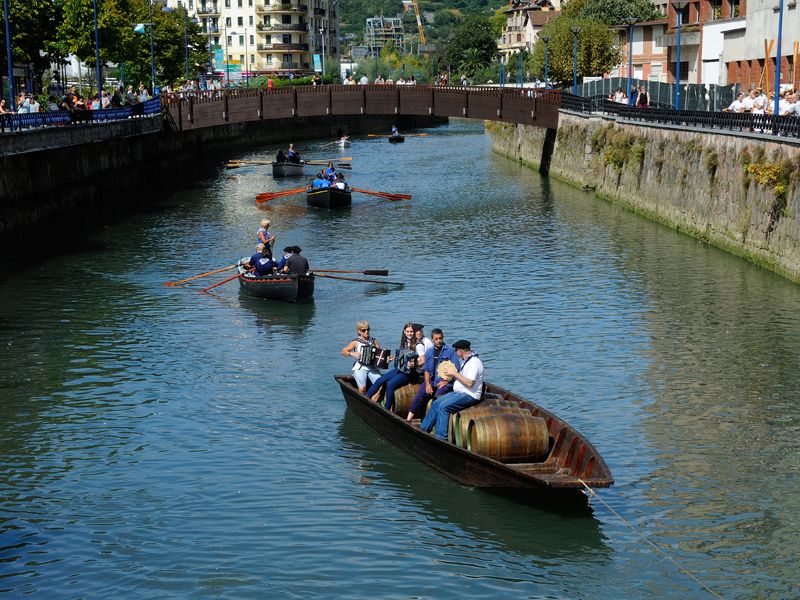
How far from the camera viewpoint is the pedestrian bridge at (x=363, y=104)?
75000 mm

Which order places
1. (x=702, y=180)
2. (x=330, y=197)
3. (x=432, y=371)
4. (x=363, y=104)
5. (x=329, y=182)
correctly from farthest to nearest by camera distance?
(x=363, y=104), (x=329, y=182), (x=330, y=197), (x=702, y=180), (x=432, y=371)

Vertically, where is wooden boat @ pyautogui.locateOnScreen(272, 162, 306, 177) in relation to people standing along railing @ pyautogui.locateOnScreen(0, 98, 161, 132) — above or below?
below

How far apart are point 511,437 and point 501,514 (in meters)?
1.28

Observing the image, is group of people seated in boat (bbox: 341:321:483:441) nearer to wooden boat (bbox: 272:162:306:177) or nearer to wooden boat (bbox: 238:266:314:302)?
wooden boat (bbox: 238:266:314:302)

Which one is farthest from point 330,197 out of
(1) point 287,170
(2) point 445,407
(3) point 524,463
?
(3) point 524,463

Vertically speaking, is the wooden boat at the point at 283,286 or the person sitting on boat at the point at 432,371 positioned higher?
the person sitting on boat at the point at 432,371

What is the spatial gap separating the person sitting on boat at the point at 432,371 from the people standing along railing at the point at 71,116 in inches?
1283

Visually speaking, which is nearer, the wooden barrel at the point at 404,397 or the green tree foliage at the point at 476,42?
the wooden barrel at the point at 404,397

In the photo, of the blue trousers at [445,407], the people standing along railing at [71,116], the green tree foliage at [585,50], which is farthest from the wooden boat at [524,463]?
the green tree foliage at [585,50]

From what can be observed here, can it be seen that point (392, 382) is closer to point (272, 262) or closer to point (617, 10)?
point (272, 262)

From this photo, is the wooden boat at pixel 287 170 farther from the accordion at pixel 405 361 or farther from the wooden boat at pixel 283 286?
the accordion at pixel 405 361

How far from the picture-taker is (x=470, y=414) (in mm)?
20156

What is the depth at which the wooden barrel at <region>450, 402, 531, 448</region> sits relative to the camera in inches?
789

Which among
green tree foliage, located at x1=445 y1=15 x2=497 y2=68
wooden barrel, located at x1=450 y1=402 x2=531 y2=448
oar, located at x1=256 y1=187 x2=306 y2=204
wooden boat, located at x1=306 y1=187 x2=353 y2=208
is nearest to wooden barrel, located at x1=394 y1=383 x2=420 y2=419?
wooden barrel, located at x1=450 y1=402 x2=531 y2=448
